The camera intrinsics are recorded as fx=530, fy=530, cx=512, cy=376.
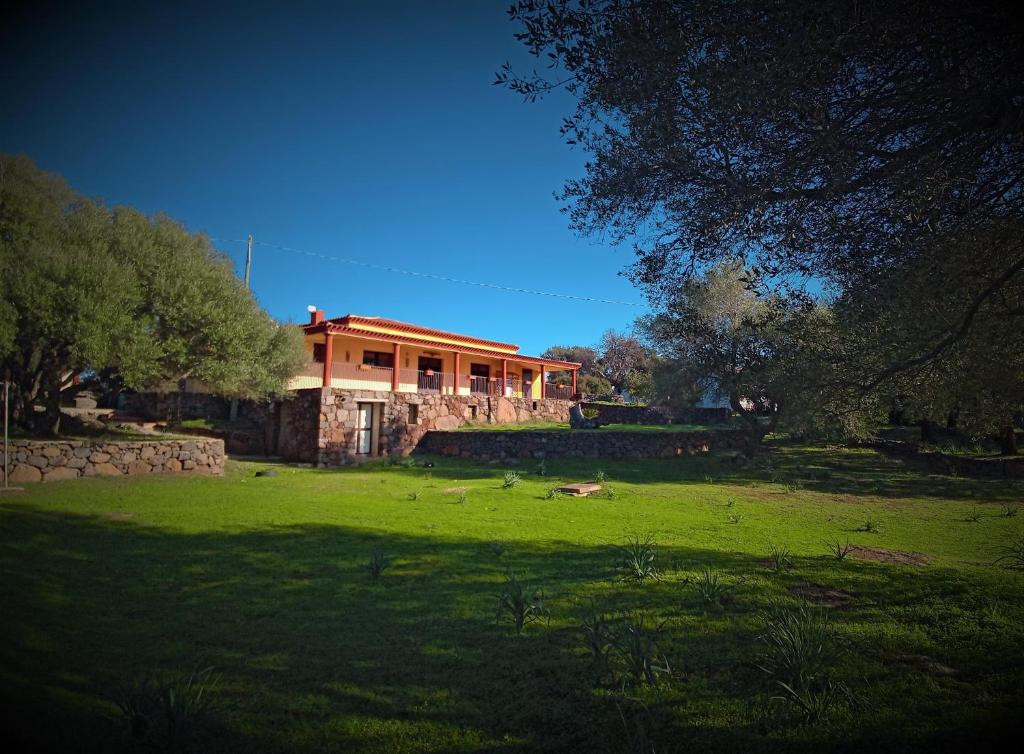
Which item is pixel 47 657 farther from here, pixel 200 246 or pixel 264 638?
pixel 200 246

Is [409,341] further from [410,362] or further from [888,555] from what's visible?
[888,555]

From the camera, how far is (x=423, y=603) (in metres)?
4.59

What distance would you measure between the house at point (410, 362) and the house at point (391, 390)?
2.0 inches

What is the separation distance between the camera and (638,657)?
10.3ft

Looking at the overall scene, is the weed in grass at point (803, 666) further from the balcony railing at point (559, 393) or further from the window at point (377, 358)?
the balcony railing at point (559, 393)

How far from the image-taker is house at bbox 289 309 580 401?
2320cm

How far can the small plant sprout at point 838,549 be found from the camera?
5.92m

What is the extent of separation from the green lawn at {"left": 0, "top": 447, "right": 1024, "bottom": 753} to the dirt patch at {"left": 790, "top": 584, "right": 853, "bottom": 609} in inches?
3.3

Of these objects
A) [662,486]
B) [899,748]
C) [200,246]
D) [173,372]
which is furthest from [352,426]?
[899,748]

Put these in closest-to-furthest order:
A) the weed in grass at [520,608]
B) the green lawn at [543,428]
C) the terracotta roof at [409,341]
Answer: the weed in grass at [520,608] < the green lawn at [543,428] < the terracotta roof at [409,341]

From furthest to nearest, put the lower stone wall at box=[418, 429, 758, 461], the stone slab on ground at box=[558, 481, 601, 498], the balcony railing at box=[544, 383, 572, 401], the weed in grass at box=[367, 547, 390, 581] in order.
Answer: the balcony railing at box=[544, 383, 572, 401] < the lower stone wall at box=[418, 429, 758, 461] < the stone slab on ground at box=[558, 481, 601, 498] < the weed in grass at box=[367, 547, 390, 581]

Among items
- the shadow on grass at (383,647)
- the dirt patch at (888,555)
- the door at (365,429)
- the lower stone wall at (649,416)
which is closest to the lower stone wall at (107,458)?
the door at (365,429)

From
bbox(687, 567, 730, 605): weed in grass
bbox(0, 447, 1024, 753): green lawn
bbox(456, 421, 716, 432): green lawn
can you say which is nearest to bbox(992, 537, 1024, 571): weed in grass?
bbox(0, 447, 1024, 753): green lawn

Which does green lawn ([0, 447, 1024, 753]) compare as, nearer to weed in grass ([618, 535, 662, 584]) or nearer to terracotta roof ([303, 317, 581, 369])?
weed in grass ([618, 535, 662, 584])
